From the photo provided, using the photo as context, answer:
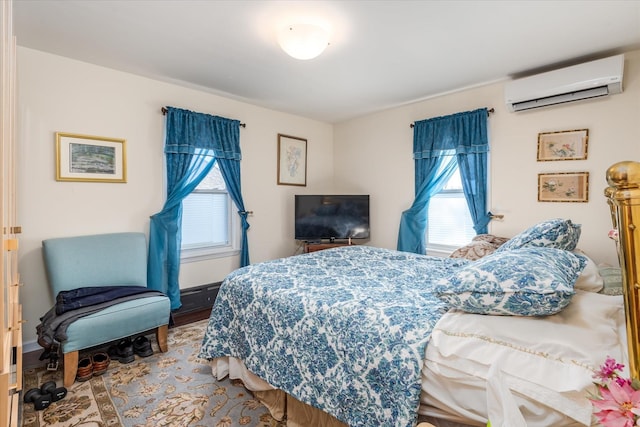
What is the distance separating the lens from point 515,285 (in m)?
1.22

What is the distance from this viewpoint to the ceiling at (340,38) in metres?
2.01

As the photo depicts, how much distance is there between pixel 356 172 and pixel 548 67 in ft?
8.25

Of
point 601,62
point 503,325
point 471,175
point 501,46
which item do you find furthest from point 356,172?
point 503,325

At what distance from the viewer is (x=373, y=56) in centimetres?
267

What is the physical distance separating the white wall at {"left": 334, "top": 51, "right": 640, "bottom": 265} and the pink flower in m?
2.83

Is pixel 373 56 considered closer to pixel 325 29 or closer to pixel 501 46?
pixel 325 29

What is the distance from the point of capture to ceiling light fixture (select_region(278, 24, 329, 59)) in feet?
6.88

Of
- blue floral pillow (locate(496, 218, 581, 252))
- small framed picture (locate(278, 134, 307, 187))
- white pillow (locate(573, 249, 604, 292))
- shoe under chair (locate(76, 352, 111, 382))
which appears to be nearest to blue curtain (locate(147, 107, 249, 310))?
shoe under chair (locate(76, 352, 111, 382))

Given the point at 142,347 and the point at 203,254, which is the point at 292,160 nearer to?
the point at 203,254

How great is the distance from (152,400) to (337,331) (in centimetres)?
147

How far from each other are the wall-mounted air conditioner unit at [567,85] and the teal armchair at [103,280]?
3.74m

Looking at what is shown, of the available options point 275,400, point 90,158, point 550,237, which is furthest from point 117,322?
point 550,237

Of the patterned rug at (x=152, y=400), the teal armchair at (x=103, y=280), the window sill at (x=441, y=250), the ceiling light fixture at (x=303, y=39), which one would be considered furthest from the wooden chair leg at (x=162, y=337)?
the window sill at (x=441, y=250)

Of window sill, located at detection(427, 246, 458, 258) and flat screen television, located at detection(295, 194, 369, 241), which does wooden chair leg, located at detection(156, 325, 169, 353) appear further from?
window sill, located at detection(427, 246, 458, 258)
